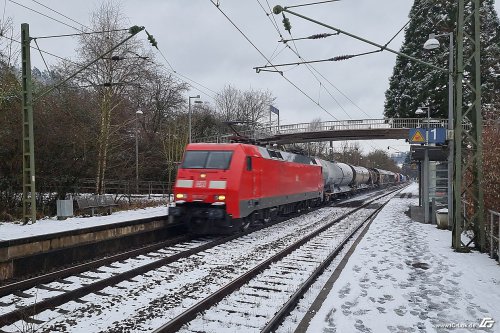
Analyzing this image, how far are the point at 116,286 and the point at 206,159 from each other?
6.18 metres

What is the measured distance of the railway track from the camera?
5412mm

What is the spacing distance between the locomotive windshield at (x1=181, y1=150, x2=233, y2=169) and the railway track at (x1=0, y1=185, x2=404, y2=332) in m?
2.79

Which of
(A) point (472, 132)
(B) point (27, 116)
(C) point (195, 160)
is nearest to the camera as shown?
(A) point (472, 132)

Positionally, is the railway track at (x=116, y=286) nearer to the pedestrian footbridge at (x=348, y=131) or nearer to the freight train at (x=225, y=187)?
the freight train at (x=225, y=187)

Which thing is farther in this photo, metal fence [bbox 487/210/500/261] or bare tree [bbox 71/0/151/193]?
bare tree [bbox 71/0/151/193]

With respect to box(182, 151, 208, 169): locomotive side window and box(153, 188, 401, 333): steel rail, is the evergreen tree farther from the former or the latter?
box(153, 188, 401, 333): steel rail

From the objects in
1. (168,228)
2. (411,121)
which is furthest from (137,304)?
(411,121)

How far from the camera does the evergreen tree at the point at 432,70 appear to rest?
1136 inches

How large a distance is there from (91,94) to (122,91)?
2675 mm

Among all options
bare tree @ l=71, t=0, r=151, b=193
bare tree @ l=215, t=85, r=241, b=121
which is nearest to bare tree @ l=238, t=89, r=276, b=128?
bare tree @ l=215, t=85, r=241, b=121

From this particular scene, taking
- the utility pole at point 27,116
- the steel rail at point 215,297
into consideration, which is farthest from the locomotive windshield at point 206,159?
the utility pole at point 27,116

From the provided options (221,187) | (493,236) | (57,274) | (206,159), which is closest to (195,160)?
(206,159)

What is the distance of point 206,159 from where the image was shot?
1263 cm

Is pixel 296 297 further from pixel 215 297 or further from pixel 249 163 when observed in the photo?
pixel 249 163
